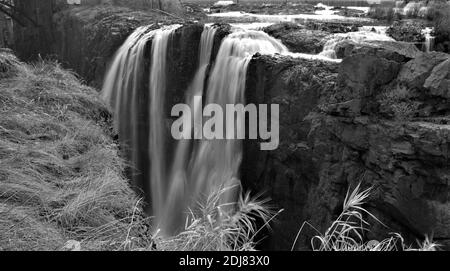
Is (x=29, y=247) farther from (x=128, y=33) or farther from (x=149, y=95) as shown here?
(x=128, y=33)

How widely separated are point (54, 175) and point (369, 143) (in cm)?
571

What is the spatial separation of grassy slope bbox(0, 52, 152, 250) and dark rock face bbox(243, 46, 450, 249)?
15.3 feet

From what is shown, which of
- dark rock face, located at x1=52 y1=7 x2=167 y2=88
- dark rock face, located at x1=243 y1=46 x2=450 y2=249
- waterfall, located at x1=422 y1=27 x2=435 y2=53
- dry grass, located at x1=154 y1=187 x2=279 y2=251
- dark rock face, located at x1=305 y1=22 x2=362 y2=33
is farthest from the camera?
dark rock face, located at x1=52 y1=7 x2=167 y2=88

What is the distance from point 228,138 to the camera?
1177 centimetres

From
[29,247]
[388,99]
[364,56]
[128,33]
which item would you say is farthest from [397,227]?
[128,33]

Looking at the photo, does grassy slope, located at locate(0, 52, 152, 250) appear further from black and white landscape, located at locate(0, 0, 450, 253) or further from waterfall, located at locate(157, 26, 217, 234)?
waterfall, located at locate(157, 26, 217, 234)

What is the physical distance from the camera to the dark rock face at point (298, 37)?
1163cm

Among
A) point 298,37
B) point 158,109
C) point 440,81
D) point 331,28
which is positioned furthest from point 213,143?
point 440,81

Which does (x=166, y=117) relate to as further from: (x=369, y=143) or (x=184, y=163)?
(x=369, y=143)

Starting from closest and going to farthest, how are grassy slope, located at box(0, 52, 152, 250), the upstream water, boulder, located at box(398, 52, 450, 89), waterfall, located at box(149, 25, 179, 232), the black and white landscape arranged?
grassy slope, located at box(0, 52, 152, 250), the black and white landscape, boulder, located at box(398, 52, 450, 89), the upstream water, waterfall, located at box(149, 25, 179, 232)

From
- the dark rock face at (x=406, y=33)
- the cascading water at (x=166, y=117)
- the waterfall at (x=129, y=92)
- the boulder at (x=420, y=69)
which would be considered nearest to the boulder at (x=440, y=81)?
the boulder at (x=420, y=69)

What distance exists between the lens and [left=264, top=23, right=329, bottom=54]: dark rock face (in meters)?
11.6

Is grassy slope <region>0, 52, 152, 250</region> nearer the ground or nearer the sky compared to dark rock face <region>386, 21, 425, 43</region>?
nearer the ground

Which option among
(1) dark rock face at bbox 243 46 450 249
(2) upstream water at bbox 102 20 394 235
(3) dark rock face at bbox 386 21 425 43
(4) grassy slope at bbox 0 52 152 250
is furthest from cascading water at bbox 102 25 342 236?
(4) grassy slope at bbox 0 52 152 250
